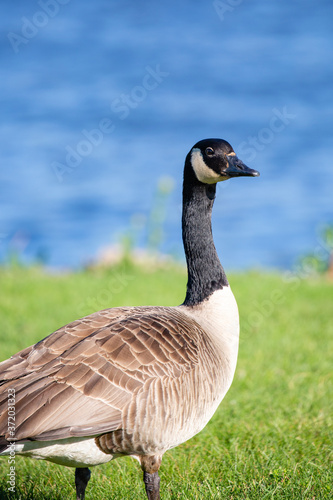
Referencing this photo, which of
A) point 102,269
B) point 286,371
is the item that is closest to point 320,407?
point 286,371

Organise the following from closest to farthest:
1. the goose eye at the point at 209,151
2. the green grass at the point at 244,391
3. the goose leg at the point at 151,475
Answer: the goose leg at the point at 151,475
the green grass at the point at 244,391
the goose eye at the point at 209,151

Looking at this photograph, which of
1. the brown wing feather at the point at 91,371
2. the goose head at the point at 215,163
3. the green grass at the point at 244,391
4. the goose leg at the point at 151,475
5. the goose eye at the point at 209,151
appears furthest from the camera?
the goose eye at the point at 209,151

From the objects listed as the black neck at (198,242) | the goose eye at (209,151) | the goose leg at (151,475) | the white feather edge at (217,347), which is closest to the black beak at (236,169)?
the goose eye at (209,151)

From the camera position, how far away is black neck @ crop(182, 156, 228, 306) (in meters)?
4.48

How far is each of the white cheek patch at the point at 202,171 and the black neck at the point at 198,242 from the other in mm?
72

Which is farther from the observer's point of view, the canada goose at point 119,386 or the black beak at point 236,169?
the black beak at point 236,169

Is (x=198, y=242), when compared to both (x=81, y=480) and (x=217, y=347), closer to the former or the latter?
(x=217, y=347)

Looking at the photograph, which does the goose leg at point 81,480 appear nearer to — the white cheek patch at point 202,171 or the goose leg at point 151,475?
the goose leg at point 151,475

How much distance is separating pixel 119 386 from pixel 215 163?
1839mm

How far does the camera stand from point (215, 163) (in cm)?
435

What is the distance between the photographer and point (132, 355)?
11.7 feet

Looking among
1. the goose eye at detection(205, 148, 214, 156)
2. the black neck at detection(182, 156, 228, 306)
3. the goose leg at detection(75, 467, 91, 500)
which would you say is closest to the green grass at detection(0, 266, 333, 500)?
the goose leg at detection(75, 467, 91, 500)

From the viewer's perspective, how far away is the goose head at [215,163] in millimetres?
4281

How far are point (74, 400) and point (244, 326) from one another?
5.02m
